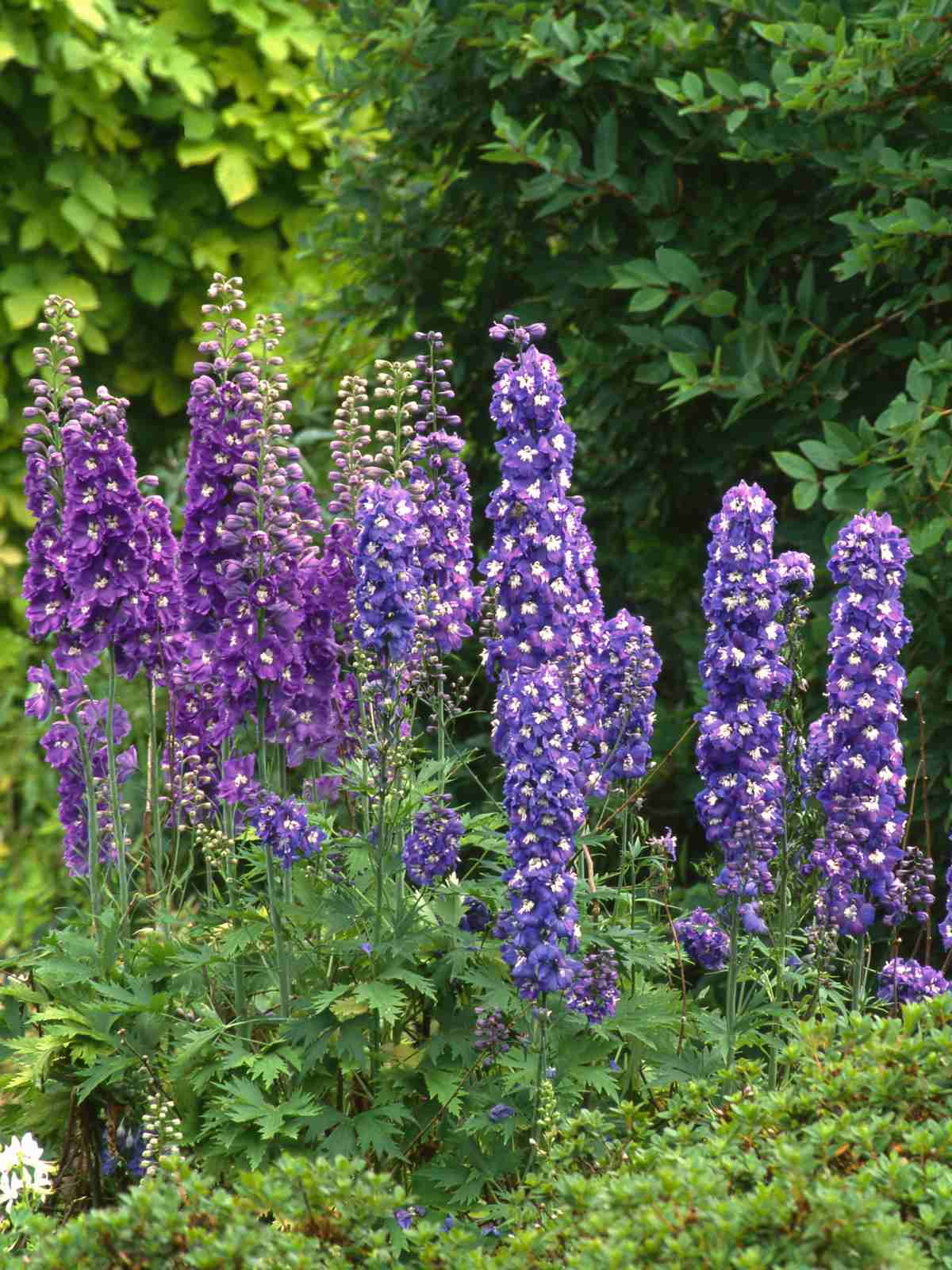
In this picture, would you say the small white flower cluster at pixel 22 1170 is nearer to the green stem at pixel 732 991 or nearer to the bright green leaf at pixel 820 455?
the green stem at pixel 732 991

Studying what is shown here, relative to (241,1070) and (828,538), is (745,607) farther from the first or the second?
(241,1070)

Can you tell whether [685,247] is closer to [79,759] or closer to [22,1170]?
[79,759]

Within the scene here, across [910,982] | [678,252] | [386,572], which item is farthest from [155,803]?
[678,252]

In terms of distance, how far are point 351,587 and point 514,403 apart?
0.76 metres

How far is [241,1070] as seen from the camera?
419 cm

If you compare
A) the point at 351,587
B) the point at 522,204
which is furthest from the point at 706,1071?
the point at 522,204

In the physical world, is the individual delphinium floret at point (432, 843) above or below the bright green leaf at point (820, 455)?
below

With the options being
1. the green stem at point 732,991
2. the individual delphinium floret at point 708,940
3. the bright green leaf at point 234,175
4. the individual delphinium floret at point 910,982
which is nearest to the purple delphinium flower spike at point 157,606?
the individual delphinium floret at point 708,940

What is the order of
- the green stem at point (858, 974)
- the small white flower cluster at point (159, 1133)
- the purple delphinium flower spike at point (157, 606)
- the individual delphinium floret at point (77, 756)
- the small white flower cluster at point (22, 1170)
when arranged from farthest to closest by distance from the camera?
1. the individual delphinium floret at point (77, 756)
2. the purple delphinium flower spike at point (157, 606)
3. the green stem at point (858, 974)
4. the small white flower cluster at point (159, 1133)
5. the small white flower cluster at point (22, 1170)

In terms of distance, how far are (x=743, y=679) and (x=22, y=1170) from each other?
6.75ft

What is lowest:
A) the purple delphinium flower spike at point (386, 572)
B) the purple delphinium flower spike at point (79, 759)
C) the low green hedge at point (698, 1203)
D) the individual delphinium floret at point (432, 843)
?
the low green hedge at point (698, 1203)

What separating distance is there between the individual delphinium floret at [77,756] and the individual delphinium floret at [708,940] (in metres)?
1.66

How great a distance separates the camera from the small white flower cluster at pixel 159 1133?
3.83 m

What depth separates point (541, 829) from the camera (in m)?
3.53
